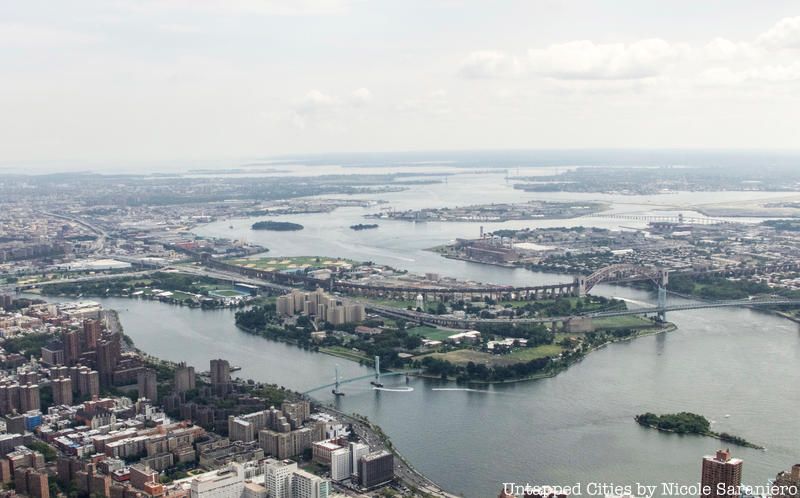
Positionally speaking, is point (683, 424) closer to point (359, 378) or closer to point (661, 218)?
point (359, 378)

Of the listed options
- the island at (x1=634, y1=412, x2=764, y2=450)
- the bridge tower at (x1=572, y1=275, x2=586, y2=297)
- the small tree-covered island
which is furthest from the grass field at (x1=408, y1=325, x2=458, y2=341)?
the small tree-covered island

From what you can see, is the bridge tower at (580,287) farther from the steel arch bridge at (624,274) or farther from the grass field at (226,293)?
the grass field at (226,293)

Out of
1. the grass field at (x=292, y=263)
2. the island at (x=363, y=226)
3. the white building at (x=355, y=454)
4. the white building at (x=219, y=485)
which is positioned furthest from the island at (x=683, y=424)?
the island at (x=363, y=226)

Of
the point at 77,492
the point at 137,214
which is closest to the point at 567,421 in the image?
the point at 77,492

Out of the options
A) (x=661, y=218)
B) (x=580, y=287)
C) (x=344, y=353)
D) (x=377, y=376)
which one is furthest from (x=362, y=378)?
(x=661, y=218)

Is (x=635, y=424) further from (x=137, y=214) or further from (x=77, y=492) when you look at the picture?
(x=137, y=214)

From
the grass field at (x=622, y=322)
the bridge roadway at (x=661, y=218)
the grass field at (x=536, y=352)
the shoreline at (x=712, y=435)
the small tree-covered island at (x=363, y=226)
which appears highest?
the bridge roadway at (x=661, y=218)
